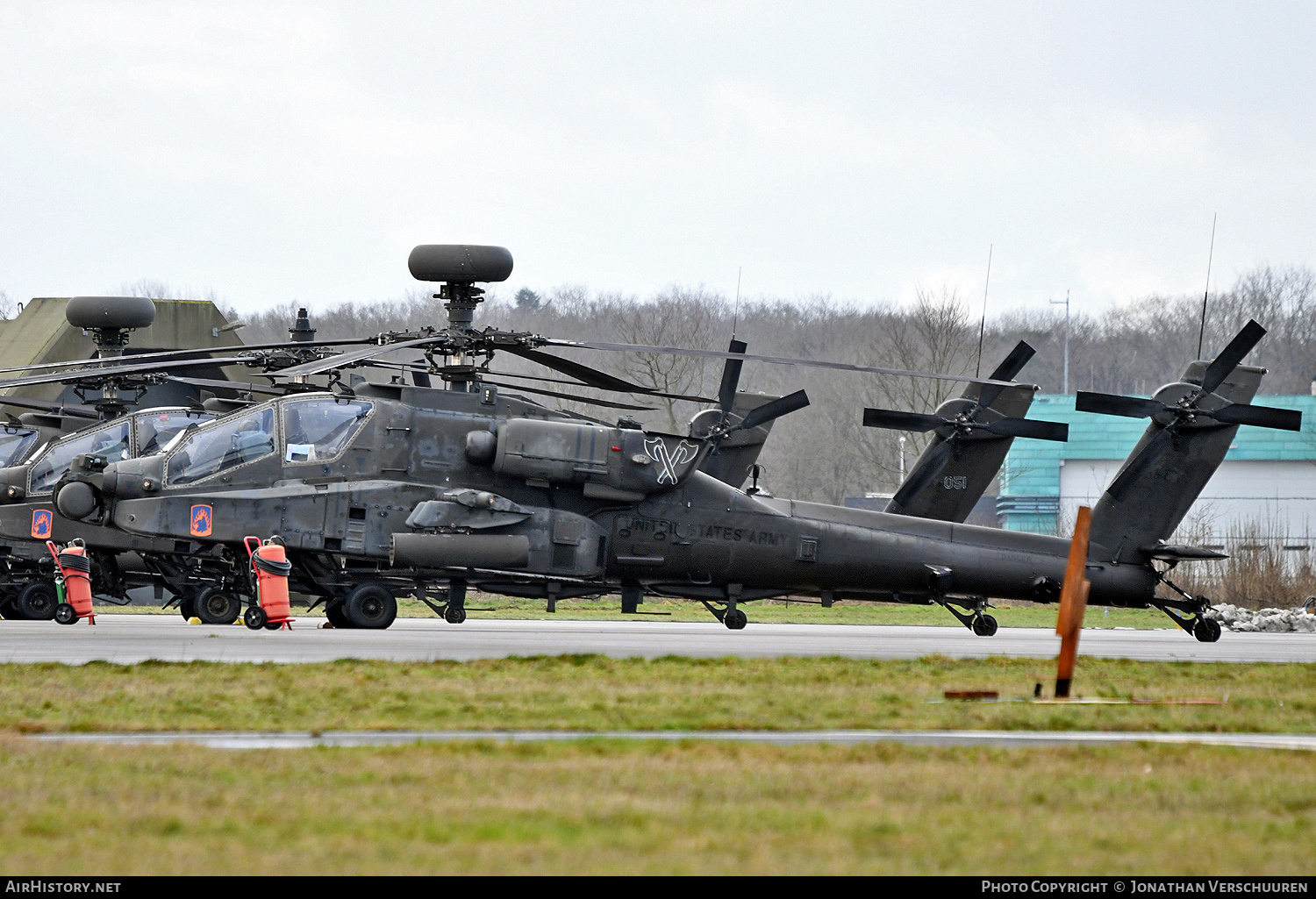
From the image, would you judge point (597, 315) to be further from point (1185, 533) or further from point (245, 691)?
point (245, 691)

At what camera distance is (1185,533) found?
4562cm

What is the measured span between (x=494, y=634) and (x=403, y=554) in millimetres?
2408

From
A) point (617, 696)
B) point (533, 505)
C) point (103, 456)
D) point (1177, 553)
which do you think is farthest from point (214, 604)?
point (1177, 553)

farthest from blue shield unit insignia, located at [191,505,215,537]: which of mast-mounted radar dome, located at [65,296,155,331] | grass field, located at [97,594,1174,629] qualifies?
grass field, located at [97,594,1174,629]

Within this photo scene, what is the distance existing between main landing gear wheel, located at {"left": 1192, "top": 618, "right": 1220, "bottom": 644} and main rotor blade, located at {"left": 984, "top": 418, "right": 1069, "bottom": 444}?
2934 mm

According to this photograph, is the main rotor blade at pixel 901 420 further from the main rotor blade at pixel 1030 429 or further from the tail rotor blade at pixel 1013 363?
the tail rotor blade at pixel 1013 363

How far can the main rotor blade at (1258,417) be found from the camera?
1811cm

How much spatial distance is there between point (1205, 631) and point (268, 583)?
11.8 metres

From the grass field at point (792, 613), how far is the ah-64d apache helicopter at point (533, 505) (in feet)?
23.1

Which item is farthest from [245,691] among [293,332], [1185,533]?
[1185,533]

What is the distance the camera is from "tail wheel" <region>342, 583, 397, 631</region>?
17703 millimetres

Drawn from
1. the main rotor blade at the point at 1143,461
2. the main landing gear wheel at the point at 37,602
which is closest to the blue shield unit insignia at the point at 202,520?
the main landing gear wheel at the point at 37,602

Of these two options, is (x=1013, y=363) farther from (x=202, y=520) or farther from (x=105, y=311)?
(x=105, y=311)

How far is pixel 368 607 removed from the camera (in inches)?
700
